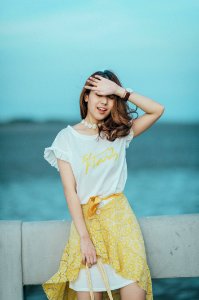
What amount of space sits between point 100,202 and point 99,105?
1.30 feet

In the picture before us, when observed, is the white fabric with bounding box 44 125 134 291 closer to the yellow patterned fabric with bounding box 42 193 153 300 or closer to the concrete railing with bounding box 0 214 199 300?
the yellow patterned fabric with bounding box 42 193 153 300

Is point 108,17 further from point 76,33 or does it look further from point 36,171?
point 36,171

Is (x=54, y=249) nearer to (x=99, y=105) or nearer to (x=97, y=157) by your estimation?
(x=97, y=157)

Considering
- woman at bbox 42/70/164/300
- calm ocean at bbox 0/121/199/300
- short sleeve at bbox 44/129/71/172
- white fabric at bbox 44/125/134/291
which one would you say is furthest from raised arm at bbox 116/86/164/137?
calm ocean at bbox 0/121/199/300

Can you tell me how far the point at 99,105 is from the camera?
Answer: 2.75m

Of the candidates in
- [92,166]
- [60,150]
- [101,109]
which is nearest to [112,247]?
[92,166]

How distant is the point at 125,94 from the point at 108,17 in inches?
74.1

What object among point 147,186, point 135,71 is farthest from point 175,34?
point 147,186

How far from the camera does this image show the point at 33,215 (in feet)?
16.4

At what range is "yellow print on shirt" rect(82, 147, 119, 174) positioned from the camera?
2.71 m

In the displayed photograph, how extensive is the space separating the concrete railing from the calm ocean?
1.30 meters

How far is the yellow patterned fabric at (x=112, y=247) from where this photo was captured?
106 inches

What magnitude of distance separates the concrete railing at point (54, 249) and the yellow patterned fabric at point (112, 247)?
0.62 feet

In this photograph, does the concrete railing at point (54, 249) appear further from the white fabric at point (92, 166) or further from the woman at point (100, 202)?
the white fabric at point (92, 166)
